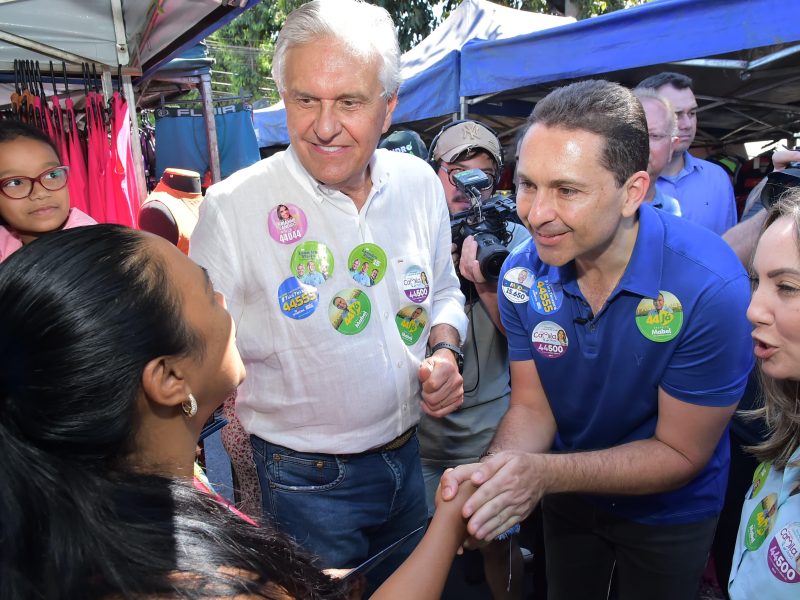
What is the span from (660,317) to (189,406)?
1.32 meters

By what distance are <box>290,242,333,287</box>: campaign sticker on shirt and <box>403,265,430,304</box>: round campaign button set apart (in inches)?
10.8

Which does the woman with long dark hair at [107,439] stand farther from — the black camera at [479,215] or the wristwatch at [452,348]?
the black camera at [479,215]

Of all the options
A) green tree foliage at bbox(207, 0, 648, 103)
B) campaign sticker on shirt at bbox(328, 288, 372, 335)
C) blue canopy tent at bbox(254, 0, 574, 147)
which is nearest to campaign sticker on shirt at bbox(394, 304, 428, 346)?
campaign sticker on shirt at bbox(328, 288, 372, 335)

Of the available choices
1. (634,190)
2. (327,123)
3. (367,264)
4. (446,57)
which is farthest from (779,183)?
(446,57)

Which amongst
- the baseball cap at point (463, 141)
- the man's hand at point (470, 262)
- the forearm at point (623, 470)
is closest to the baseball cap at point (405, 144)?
the baseball cap at point (463, 141)

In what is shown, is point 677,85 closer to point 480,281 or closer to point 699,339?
point 480,281

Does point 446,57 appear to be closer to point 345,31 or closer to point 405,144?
point 405,144

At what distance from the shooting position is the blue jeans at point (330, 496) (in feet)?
6.04

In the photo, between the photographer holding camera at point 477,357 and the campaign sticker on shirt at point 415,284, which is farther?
the photographer holding camera at point 477,357

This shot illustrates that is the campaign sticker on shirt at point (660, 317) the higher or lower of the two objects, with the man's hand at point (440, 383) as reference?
higher

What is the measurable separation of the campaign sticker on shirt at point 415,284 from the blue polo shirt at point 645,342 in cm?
29

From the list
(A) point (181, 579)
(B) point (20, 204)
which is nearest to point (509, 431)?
(A) point (181, 579)

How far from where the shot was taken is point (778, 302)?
4.57 ft

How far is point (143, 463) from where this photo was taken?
1176 millimetres
